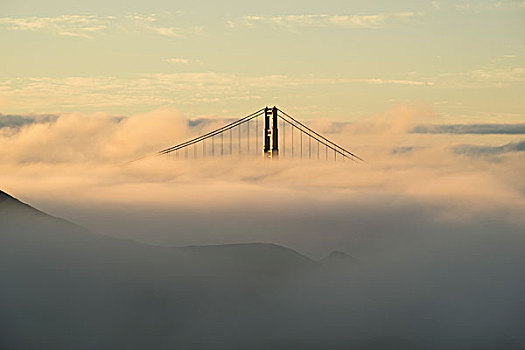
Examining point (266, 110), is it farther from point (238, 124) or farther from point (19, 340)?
point (19, 340)

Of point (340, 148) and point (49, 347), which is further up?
point (340, 148)

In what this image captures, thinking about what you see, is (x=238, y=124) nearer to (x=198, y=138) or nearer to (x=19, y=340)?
(x=198, y=138)

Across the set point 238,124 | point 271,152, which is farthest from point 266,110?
point 238,124

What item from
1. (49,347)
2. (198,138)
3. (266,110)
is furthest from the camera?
(49,347)

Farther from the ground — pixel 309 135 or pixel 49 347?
pixel 309 135

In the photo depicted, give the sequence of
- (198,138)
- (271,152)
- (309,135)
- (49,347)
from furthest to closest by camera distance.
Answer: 1. (49,347)
2. (309,135)
3. (198,138)
4. (271,152)

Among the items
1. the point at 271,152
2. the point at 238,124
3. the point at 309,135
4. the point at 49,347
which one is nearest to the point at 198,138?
→ the point at 238,124

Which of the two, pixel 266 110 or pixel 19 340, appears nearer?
pixel 266 110

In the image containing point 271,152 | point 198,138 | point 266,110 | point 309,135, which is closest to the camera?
point 271,152

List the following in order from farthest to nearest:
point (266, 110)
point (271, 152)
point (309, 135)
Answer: point (309, 135), point (266, 110), point (271, 152)
